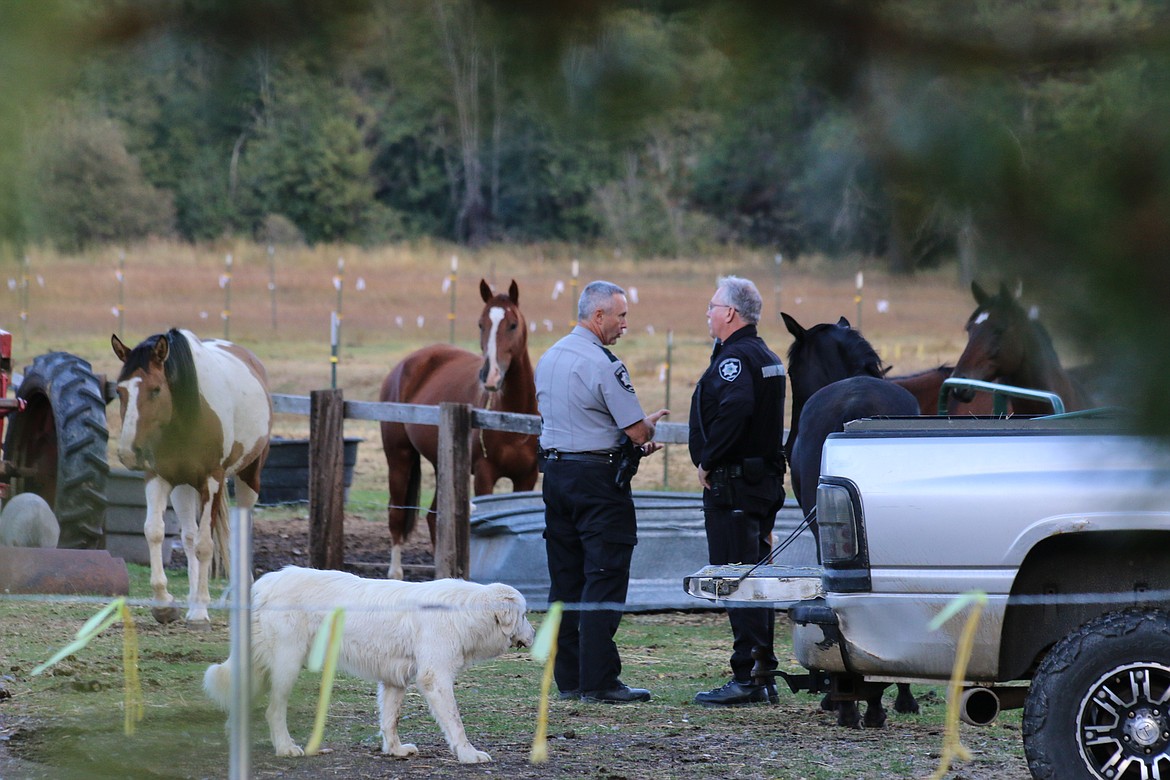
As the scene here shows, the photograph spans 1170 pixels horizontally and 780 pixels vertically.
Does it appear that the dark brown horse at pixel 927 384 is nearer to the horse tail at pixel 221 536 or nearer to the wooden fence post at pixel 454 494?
the wooden fence post at pixel 454 494

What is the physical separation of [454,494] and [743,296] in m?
3.18

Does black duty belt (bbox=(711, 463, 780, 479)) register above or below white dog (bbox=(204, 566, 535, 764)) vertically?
above

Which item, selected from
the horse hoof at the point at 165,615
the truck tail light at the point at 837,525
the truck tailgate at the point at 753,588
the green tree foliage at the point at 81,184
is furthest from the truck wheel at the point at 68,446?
the green tree foliage at the point at 81,184

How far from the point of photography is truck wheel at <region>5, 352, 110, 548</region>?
32.6 feet

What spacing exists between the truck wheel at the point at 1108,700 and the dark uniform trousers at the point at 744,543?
229cm

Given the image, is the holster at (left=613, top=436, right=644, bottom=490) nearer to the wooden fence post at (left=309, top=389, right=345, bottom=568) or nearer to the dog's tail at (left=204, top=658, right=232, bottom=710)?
the dog's tail at (left=204, top=658, right=232, bottom=710)

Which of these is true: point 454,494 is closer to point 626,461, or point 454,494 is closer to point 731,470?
point 626,461

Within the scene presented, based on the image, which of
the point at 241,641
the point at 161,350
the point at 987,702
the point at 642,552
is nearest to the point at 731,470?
the point at 987,702

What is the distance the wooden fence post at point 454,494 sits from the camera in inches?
362

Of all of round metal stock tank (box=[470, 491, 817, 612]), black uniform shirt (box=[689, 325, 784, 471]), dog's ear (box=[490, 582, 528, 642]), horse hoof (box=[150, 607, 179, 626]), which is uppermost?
black uniform shirt (box=[689, 325, 784, 471])

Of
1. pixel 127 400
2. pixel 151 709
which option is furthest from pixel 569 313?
pixel 151 709

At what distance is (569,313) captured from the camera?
2745cm

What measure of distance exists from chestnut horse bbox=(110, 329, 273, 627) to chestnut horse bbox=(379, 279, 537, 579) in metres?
1.55

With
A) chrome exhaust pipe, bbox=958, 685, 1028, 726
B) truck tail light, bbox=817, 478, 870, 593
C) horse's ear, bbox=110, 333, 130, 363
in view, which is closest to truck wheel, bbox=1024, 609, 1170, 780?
chrome exhaust pipe, bbox=958, 685, 1028, 726
